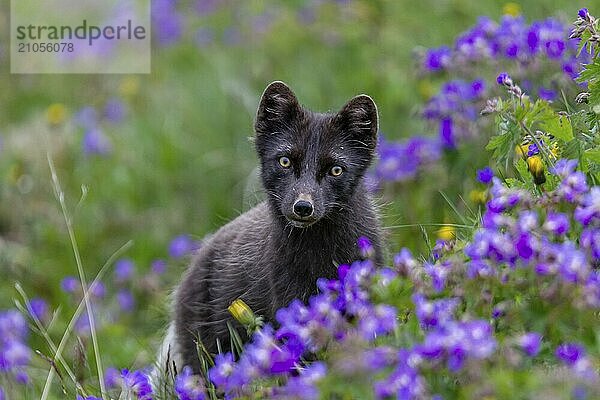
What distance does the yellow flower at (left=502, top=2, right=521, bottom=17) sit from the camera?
22.9ft

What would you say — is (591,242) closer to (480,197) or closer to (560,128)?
(560,128)

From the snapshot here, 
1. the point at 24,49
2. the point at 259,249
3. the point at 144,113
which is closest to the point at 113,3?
the point at 24,49

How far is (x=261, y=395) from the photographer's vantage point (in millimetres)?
3207

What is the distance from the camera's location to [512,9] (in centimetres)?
705

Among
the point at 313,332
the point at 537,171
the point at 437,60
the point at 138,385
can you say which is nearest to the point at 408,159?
the point at 437,60

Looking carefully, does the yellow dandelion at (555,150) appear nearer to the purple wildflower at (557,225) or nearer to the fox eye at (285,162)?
the purple wildflower at (557,225)

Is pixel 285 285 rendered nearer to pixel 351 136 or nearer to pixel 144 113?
pixel 351 136

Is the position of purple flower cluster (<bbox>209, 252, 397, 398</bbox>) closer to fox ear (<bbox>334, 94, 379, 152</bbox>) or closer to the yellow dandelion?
the yellow dandelion

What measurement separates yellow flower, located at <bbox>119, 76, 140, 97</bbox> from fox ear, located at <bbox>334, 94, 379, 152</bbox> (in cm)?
557

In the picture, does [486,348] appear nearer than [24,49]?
Yes

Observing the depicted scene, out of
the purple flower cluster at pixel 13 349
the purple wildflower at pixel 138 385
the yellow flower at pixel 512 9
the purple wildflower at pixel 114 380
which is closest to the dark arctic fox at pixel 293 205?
the purple wildflower at pixel 114 380

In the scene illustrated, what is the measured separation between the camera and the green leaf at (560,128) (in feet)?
12.2

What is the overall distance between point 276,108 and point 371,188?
29.1 inches

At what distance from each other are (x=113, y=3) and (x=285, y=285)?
7723 millimetres
